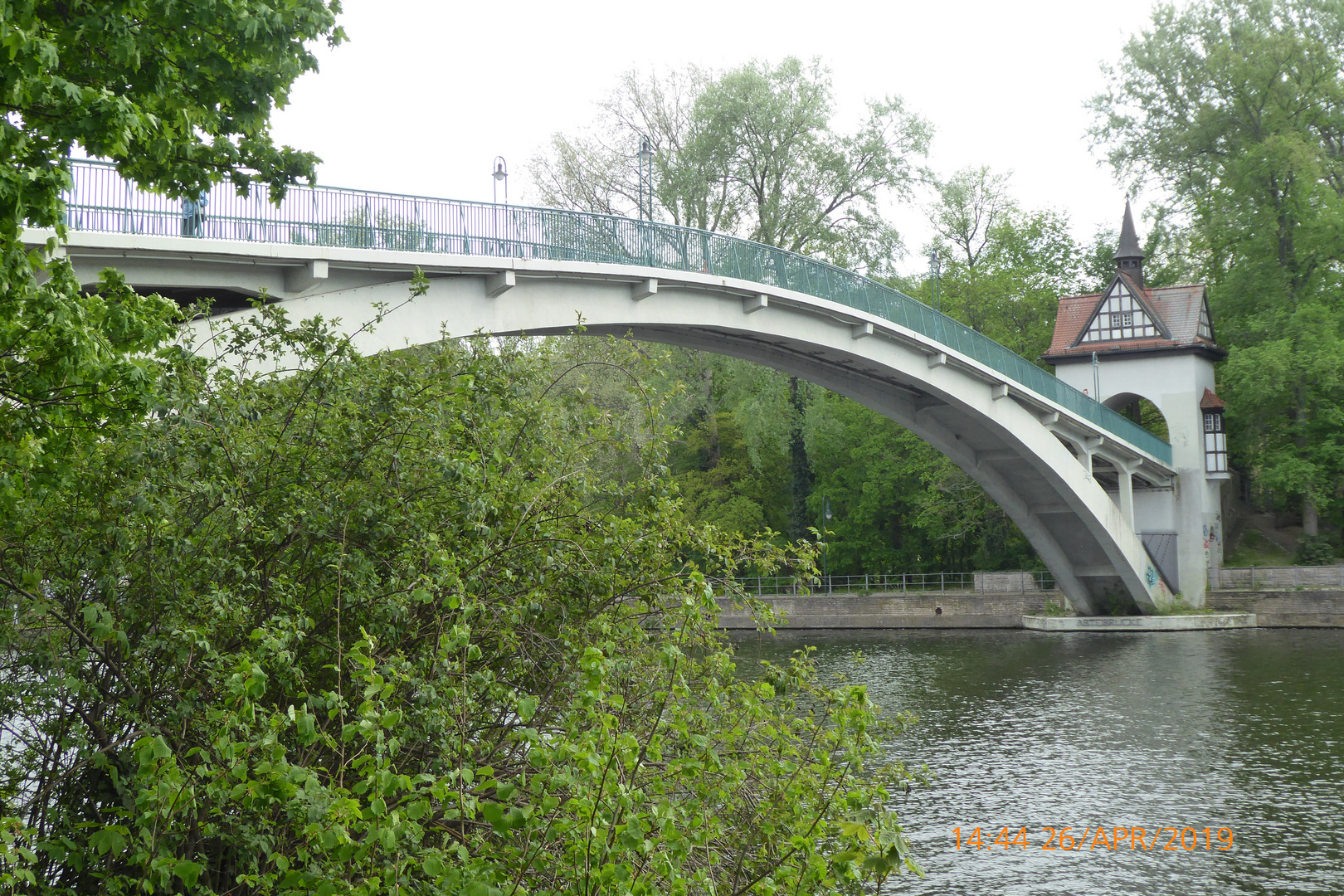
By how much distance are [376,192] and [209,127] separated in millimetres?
7663

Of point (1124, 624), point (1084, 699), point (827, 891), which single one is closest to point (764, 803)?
point (827, 891)

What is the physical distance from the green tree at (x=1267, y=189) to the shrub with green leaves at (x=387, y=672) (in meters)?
28.1

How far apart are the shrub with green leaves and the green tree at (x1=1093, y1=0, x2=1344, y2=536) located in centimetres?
2806

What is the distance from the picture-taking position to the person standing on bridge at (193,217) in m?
12.2

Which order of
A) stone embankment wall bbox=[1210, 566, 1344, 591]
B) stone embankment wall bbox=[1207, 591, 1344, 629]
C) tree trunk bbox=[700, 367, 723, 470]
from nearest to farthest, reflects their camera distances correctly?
stone embankment wall bbox=[1207, 591, 1344, 629]
stone embankment wall bbox=[1210, 566, 1344, 591]
tree trunk bbox=[700, 367, 723, 470]

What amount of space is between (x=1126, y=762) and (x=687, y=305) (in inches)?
390

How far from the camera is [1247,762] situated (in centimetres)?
1324

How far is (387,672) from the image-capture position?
439cm

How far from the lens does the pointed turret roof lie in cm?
3400

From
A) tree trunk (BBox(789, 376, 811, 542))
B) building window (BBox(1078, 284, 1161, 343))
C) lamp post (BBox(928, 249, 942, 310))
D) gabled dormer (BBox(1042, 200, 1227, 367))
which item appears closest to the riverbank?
tree trunk (BBox(789, 376, 811, 542))

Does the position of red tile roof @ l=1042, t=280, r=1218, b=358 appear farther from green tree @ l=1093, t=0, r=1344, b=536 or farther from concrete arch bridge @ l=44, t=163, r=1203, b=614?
concrete arch bridge @ l=44, t=163, r=1203, b=614

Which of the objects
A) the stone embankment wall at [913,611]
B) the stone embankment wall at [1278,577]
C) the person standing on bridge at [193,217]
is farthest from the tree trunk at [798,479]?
the person standing on bridge at [193,217]
